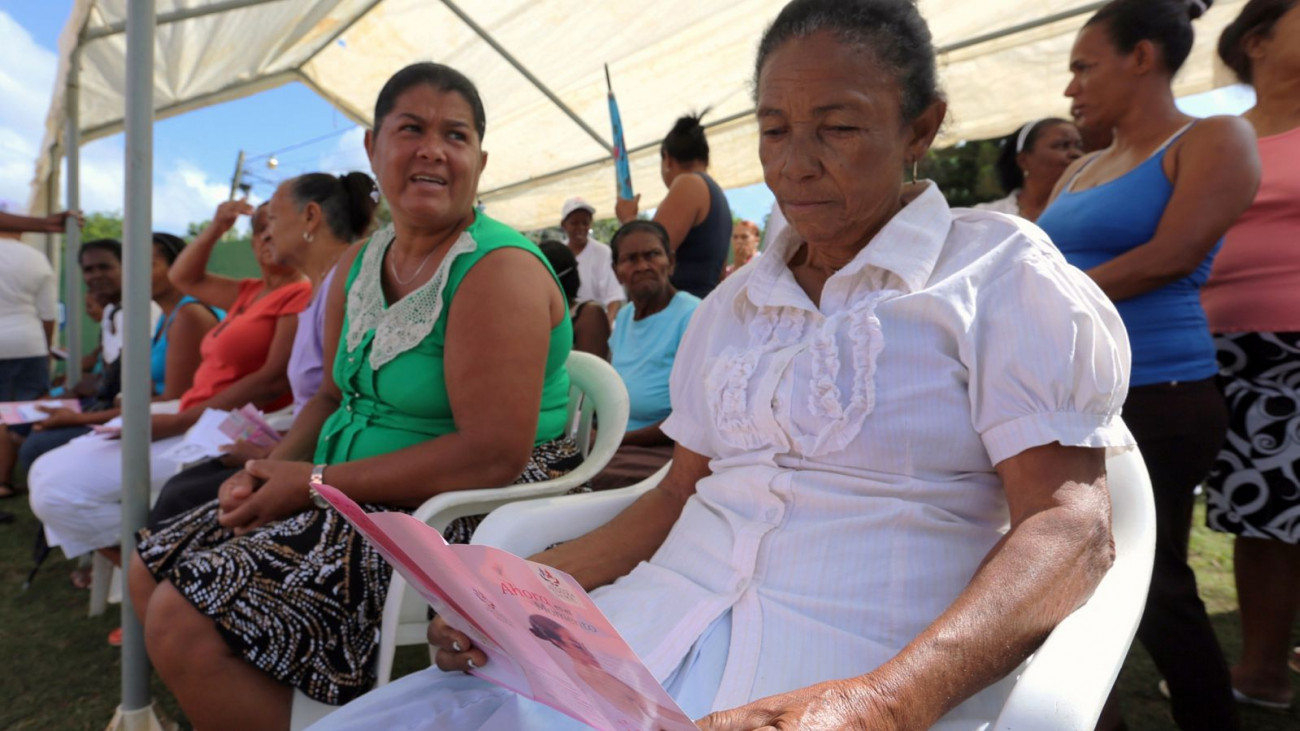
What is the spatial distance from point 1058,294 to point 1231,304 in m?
1.52

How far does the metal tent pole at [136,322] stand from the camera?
201 centimetres

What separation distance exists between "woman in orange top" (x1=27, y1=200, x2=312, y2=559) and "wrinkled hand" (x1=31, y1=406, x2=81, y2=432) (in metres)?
1.06

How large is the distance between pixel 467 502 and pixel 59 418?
3.49 m

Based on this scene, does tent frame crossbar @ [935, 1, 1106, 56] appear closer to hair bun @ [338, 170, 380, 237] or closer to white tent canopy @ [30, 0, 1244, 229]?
white tent canopy @ [30, 0, 1244, 229]

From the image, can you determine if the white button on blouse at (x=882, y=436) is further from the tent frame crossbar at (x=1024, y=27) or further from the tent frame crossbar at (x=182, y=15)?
the tent frame crossbar at (x=182, y=15)

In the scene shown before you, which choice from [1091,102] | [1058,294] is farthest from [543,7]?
[1058,294]

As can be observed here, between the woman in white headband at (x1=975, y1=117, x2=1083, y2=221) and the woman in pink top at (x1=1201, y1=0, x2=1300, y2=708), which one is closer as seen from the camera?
the woman in pink top at (x1=1201, y1=0, x2=1300, y2=708)

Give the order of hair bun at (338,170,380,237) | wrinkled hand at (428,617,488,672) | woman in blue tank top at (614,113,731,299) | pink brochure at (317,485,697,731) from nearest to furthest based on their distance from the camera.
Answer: pink brochure at (317,485,697,731), wrinkled hand at (428,617,488,672), hair bun at (338,170,380,237), woman in blue tank top at (614,113,731,299)

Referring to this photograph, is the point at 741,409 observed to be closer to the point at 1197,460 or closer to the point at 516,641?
the point at 516,641

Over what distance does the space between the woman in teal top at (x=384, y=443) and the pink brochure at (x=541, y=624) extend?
2.51 ft

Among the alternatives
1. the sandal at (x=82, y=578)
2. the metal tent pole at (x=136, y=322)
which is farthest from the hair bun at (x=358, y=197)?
the sandal at (x=82, y=578)

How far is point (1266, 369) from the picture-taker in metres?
2.11

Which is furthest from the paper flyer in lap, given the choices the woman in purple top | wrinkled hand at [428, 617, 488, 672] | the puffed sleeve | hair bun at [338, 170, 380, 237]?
the puffed sleeve

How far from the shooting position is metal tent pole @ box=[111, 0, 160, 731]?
2.01 meters
